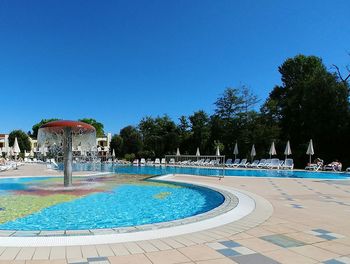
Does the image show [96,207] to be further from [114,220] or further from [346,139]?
[346,139]

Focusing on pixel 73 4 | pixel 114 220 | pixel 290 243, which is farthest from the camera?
pixel 73 4

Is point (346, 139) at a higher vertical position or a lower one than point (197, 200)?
higher

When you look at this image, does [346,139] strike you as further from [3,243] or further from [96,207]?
[3,243]

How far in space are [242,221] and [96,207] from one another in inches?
157

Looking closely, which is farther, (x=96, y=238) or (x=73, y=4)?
(x=73, y=4)

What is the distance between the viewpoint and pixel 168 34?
2372 centimetres

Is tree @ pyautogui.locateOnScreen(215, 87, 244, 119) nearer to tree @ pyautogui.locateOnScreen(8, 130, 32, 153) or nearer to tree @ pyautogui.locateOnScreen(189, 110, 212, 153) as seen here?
tree @ pyautogui.locateOnScreen(189, 110, 212, 153)

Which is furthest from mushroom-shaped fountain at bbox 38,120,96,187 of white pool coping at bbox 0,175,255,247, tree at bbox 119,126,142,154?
tree at bbox 119,126,142,154

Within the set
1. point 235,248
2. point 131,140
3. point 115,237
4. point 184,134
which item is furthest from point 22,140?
point 235,248

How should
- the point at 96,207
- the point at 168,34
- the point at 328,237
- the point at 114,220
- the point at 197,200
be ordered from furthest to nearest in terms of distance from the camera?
the point at 168,34
the point at 197,200
the point at 96,207
the point at 114,220
the point at 328,237

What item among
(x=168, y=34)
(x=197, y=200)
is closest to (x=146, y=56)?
(x=168, y=34)

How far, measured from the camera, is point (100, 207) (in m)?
8.18

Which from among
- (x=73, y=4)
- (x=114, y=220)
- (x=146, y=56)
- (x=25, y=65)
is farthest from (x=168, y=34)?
(x=114, y=220)

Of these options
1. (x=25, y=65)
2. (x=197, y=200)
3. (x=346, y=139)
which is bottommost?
(x=197, y=200)
